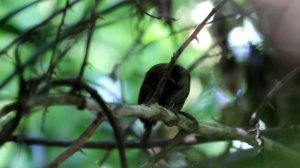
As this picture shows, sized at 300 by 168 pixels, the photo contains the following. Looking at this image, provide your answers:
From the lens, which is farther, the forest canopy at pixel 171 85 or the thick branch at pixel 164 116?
the forest canopy at pixel 171 85

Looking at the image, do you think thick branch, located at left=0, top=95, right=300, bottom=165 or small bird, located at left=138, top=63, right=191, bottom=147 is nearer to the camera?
thick branch, located at left=0, top=95, right=300, bottom=165

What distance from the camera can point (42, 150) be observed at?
1.75m

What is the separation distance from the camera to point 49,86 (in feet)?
2.17

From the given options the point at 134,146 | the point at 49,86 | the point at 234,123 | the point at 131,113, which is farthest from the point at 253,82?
the point at 49,86

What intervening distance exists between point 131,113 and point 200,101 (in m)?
0.93

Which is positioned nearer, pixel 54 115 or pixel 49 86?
pixel 49 86

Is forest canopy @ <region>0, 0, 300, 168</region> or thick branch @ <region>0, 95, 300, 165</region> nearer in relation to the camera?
thick branch @ <region>0, 95, 300, 165</region>

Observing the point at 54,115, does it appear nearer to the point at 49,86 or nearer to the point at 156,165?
the point at 156,165

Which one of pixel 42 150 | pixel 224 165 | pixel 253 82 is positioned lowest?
pixel 42 150

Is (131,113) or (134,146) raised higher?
(131,113)

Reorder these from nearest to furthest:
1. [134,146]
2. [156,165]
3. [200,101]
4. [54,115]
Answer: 1. [156,165]
2. [134,146]
3. [200,101]
4. [54,115]

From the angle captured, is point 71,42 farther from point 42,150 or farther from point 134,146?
point 42,150

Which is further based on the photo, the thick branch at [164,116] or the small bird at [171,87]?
the small bird at [171,87]

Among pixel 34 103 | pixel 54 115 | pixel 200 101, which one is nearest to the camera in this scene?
pixel 34 103
